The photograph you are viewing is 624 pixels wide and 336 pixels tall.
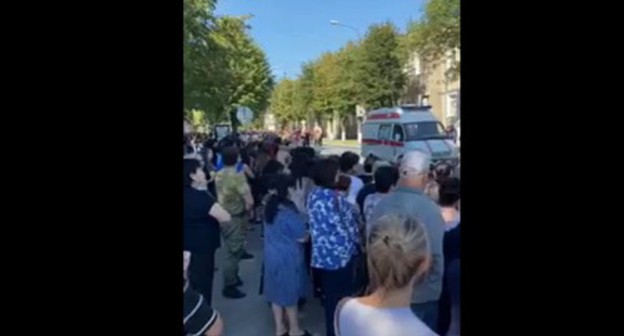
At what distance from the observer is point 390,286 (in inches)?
67.0

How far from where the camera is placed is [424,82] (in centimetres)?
329

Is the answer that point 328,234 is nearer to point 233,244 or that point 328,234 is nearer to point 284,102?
point 233,244

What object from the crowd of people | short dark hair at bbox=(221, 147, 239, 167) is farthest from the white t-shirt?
short dark hair at bbox=(221, 147, 239, 167)

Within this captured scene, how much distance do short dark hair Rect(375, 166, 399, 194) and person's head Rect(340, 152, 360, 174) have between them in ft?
0.61

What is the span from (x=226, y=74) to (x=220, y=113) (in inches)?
8.5

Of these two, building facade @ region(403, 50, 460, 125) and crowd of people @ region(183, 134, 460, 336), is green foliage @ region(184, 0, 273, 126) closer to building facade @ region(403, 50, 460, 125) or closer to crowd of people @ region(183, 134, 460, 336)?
crowd of people @ region(183, 134, 460, 336)

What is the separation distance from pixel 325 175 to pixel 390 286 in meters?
0.91

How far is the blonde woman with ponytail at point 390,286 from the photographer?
166 centimetres

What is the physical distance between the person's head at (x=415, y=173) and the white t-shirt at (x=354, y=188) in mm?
296

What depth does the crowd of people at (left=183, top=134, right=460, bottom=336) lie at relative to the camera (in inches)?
68.5
